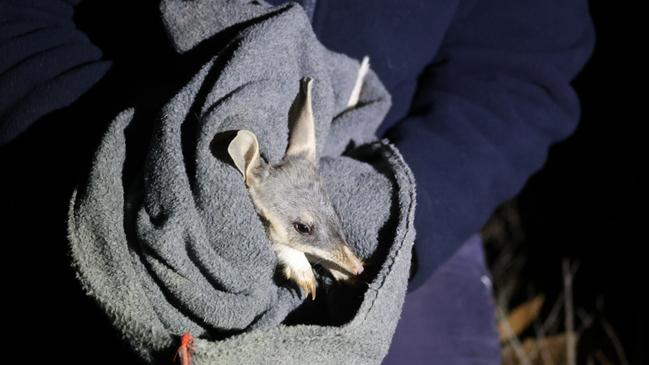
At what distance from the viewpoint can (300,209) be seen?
1232 millimetres

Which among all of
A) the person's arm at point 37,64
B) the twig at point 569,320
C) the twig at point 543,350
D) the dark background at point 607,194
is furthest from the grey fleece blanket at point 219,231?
the dark background at point 607,194

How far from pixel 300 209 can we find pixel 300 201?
0.06 feet

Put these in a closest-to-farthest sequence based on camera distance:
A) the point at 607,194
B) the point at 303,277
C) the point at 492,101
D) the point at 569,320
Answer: the point at 303,277
the point at 492,101
the point at 569,320
the point at 607,194

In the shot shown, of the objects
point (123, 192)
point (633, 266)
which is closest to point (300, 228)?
point (123, 192)

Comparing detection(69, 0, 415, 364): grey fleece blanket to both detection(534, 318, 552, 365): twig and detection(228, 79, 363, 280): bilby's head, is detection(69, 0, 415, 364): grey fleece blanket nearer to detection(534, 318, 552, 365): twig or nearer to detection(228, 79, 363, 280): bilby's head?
detection(228, 79, 363, 280): bilby's head

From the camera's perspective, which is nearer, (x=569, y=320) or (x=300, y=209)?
(x=300, y=209)

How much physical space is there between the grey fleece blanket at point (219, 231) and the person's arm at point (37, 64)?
24 centimetres

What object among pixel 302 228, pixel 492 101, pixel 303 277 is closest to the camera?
pixel 303 277

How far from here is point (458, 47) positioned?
63.4 inches

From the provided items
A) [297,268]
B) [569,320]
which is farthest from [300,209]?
[569,320]

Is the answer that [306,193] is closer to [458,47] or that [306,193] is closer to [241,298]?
[241,298]

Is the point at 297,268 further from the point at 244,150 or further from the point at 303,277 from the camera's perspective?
the point at 244,150

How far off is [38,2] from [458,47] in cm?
98

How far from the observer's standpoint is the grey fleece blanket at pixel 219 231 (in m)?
0.95
